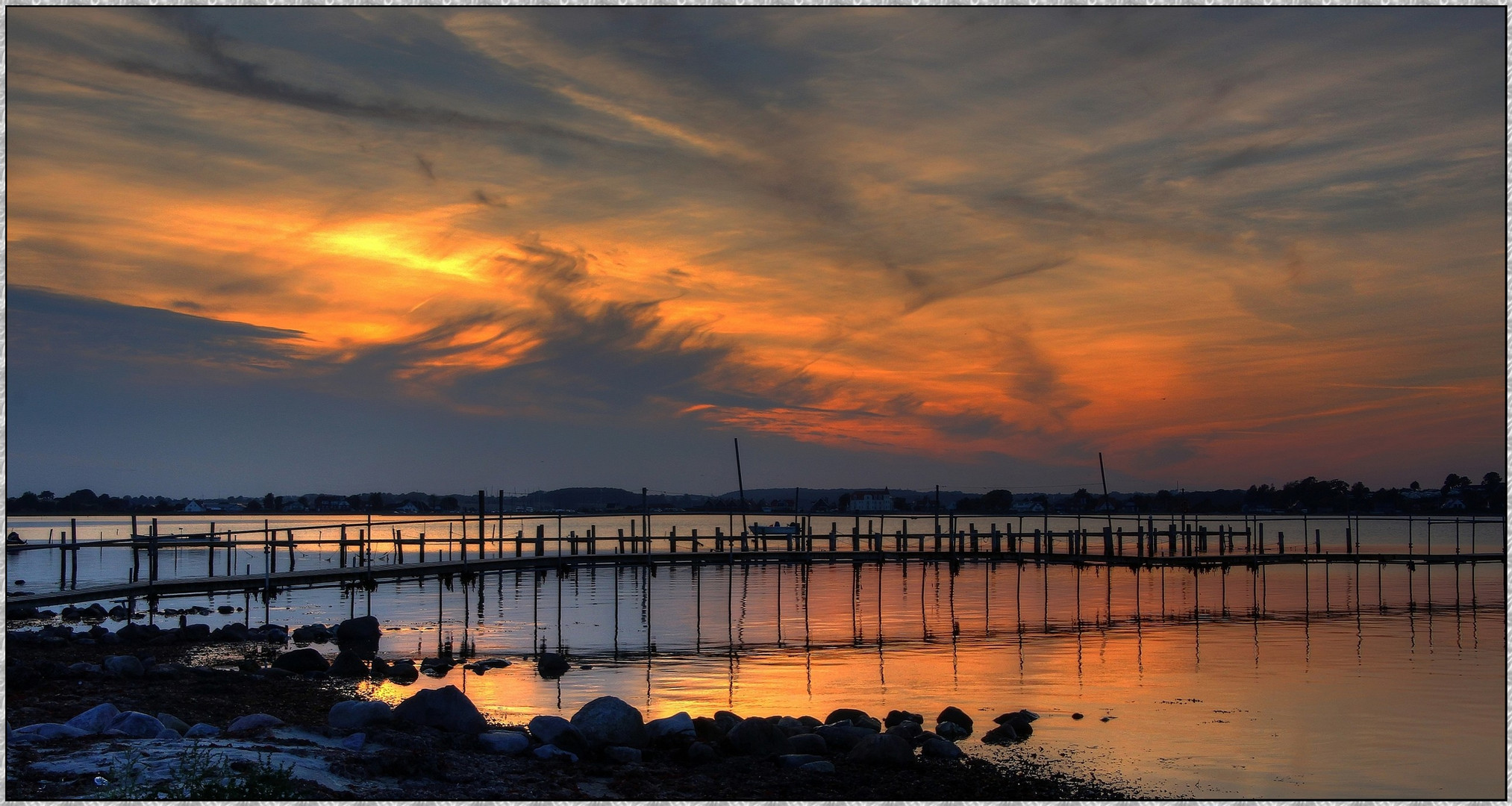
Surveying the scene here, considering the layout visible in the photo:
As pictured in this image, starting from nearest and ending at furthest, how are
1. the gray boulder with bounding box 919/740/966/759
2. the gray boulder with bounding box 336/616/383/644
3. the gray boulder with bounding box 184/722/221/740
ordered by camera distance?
1. the gray boulder with bounding box 184/722/221/740
2. the gray boulder with bounding box 919/740/966/759
3. the gray boulder with bounding box 336/616/383/644

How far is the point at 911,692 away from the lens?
19156 mm

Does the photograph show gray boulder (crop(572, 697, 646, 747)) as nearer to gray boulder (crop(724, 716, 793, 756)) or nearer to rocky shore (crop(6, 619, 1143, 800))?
rocky shore (crop(6, 619, 1143, 800))

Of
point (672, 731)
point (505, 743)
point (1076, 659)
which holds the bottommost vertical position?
point (1076, 659)

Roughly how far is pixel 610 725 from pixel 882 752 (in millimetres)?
3044

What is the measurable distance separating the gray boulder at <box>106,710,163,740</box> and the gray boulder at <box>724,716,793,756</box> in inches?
232

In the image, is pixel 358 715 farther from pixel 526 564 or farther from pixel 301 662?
pixel 526 564

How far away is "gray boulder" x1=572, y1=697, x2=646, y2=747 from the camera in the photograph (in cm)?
1254

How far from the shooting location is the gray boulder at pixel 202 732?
11320 millimetres

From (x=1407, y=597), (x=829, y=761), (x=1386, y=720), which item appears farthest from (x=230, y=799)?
(x=1407, y=597)

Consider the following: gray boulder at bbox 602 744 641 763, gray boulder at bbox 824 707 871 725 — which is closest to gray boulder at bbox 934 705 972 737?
gray boulder at bbox 824 707 871 725

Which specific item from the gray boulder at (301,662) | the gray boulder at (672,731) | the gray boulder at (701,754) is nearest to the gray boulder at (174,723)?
the gray boulder at (672,731)

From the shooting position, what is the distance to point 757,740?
1269 centimetres

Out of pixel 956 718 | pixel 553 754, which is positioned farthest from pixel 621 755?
pixel 956 718

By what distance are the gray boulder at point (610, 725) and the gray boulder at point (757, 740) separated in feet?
3.39
